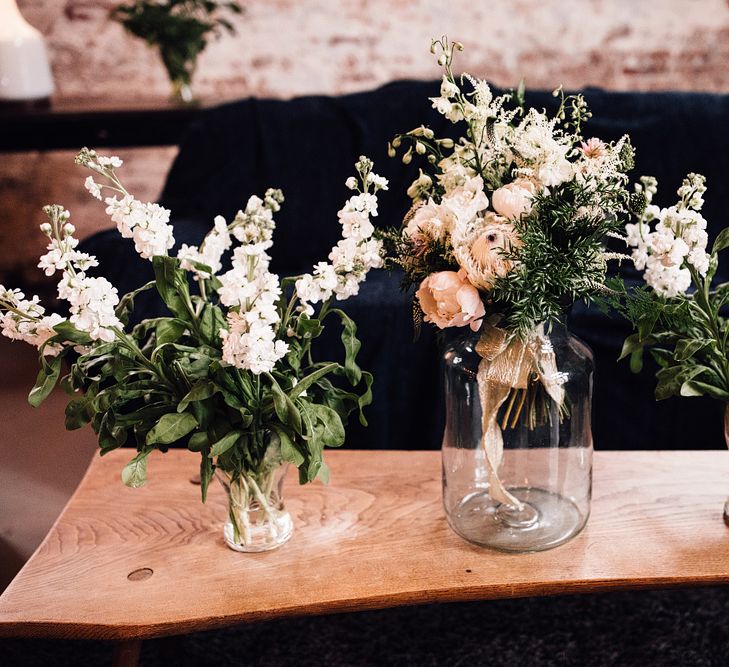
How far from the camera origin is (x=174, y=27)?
313 centimetres

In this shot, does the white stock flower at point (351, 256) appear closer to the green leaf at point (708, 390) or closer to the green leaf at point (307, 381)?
the green leaf at point (307, 381)

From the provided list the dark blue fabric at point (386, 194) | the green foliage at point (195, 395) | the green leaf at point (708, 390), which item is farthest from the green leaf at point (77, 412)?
the dark blue fabric at point (386, 194)

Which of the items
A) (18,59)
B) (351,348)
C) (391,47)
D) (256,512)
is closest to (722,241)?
(351,348)

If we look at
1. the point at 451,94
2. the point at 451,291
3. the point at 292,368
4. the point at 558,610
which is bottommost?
the point at 558,610

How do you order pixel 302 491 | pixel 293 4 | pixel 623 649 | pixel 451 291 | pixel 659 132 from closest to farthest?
1. pixel 451 291
2. pixel 302 491
3. pixel 623 649
4. pixel 659 132
5. pixel 293 4

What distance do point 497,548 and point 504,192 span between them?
0.48 metres

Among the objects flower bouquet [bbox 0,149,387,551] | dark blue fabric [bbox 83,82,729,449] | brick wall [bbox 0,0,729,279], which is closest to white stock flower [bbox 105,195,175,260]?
flower bouquet [bbox 0,149,387,551]

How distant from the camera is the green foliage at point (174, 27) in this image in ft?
10.3

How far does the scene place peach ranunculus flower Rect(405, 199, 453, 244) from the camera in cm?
104

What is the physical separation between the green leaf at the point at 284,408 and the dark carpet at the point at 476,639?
0.69 metres

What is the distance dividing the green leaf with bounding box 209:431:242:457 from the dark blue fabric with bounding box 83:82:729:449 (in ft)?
3.51

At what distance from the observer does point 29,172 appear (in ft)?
12.3

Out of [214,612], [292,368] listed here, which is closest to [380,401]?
[292,368]

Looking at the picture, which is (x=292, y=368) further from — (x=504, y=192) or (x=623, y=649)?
(x=623, y=649)
